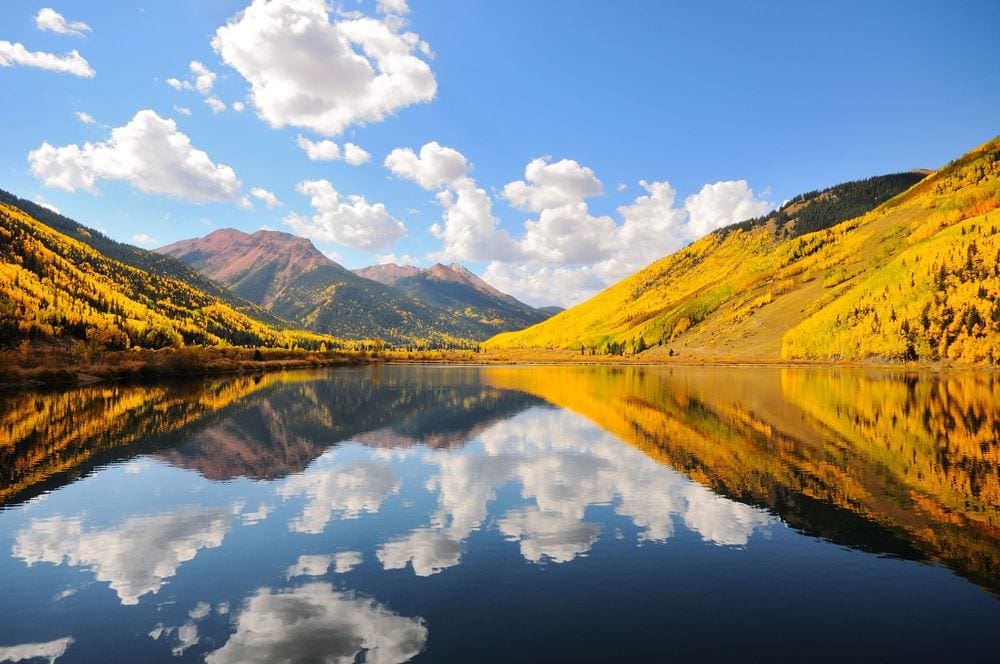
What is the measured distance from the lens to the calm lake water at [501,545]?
12.3 m

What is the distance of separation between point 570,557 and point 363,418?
4082cm

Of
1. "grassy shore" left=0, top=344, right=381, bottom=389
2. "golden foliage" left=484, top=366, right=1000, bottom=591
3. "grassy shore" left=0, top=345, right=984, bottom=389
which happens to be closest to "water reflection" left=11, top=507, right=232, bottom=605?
"golden foliage" left=484, top=366, right=1000, bottom=591

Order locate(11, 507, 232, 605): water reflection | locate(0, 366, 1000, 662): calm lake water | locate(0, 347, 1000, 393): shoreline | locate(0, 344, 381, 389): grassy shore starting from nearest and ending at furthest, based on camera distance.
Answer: locate(0, 366, 1000, 662): calm lake water < locate(11, 507, 232, 605): water reflection < locate(0, 344, 381, 389): grassy shore < locate(0, 347, 1000, 393): shoreline

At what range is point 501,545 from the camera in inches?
735

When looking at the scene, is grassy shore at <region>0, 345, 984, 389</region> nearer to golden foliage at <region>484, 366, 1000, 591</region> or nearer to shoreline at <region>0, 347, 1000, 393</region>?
shoreline at <region>0, 347, 1000, 393</region>

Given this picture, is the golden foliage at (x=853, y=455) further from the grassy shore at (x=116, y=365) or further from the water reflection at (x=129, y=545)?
the grassy shore at (x=116, y=365)

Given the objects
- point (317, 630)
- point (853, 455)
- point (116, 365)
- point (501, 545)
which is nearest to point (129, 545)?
point (317, 630)

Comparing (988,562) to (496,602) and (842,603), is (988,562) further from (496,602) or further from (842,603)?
(496,602)

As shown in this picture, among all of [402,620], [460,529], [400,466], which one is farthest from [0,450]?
[402,620]

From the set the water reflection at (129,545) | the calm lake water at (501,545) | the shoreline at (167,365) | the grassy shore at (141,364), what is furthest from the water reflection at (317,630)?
the grassy shore at (141,364)

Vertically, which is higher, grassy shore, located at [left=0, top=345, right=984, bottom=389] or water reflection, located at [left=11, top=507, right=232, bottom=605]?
grassy shore, located at [left=0, top=345, right=984, bottom=389]

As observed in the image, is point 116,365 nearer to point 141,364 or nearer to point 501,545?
point 141,364

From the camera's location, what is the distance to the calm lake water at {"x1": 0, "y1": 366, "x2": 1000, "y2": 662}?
1226 cm

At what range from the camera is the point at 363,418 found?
5512 cm
